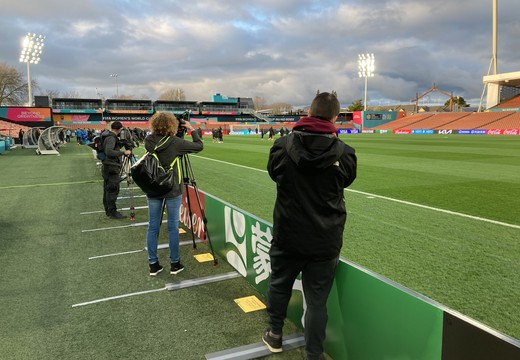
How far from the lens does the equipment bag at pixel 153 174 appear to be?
3961mm

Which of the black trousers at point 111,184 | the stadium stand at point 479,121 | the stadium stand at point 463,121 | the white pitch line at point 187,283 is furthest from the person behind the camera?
the stadium stand at point 479,121

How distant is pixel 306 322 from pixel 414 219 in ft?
15.5

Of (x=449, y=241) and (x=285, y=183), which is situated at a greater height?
(x=285, y=183)

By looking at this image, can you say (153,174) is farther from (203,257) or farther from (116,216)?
(116,216)

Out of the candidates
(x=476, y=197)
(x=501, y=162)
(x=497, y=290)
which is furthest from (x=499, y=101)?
(x=497, y=290)

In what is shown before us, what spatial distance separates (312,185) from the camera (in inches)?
94.3

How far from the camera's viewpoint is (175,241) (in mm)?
4418

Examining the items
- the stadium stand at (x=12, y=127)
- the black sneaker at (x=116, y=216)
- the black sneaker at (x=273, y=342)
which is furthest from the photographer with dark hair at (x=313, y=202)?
the stadium stand at (x=12, y=127)

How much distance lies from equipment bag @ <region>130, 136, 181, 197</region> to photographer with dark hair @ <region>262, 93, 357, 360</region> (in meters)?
1.79

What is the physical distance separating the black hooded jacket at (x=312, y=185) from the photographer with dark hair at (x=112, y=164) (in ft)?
16.5

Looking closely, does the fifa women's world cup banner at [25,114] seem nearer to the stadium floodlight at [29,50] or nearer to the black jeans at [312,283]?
the stadium floodlight at [29,50]

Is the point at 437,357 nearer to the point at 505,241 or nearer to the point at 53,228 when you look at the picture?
the point at 505,241

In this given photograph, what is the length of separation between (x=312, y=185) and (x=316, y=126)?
0.38m

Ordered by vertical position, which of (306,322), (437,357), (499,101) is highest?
(499,101)
